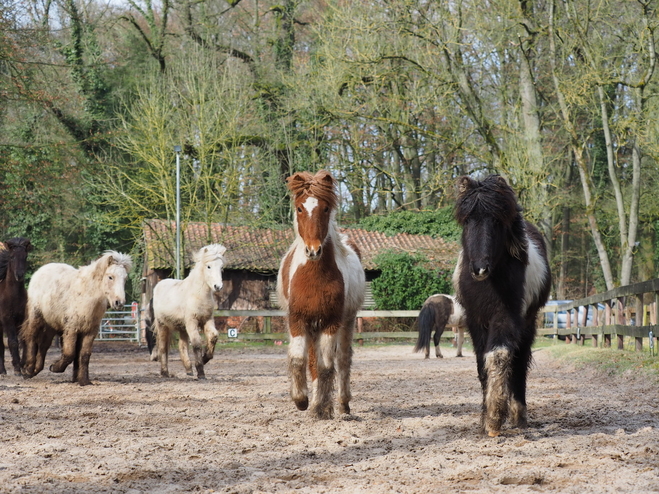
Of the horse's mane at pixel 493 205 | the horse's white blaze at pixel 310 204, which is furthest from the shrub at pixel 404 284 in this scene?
the horse's mane at pixel 493 205

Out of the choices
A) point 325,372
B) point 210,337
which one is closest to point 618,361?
point 210,337

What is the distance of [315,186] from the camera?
6.93m

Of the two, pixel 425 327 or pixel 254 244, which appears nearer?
pixel 425 327

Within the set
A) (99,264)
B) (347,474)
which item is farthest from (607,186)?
(347,474)

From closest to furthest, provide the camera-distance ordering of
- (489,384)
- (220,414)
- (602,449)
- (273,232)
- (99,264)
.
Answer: (602,449) → (489,384) → (220,414) → (99,264) → (273,232)

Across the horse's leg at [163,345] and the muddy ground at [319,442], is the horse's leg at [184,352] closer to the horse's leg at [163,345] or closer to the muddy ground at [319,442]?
the horse's leg at [163,345]

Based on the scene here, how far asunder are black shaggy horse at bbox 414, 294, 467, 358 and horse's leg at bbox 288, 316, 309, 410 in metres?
12.6

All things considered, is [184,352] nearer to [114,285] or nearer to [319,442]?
[114,285]

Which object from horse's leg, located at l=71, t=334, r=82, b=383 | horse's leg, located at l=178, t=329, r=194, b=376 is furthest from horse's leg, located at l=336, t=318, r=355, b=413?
horse's leg, located at l=178, t=329, r=194, b=376

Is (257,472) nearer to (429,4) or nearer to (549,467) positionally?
(549,467)

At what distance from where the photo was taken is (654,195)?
2756cm

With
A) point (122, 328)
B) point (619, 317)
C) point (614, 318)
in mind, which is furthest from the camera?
point (122, 328)

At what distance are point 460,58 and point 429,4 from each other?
1.76m

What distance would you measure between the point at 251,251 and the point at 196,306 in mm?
20530
